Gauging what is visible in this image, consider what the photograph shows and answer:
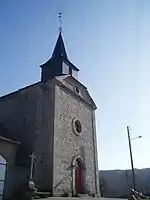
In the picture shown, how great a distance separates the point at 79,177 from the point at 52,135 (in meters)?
4.62

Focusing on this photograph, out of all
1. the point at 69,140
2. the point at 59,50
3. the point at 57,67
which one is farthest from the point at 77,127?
the point at 59,50

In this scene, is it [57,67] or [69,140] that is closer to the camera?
[69,140]

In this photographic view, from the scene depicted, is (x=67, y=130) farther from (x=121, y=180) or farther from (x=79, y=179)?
(x=121, y=180)

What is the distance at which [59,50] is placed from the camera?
23.7m

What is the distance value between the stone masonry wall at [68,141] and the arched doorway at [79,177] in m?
0.51

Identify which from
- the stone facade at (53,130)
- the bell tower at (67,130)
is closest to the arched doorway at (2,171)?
the stone facade at (53,130)

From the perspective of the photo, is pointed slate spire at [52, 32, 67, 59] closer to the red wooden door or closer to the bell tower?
the bell tower

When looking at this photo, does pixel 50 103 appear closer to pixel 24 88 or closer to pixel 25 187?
pixel 24 88

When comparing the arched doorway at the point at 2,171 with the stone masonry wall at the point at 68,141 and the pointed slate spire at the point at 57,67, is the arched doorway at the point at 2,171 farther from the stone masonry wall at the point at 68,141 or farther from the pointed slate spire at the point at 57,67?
the pointed slate spire at the point at 57,67

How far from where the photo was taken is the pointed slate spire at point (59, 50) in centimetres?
2210

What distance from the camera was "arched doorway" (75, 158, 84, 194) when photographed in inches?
719

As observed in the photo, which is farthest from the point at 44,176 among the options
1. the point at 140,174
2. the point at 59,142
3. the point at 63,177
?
the point at 140,174

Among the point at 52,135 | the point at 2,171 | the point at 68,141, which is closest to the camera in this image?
the point at 2,171

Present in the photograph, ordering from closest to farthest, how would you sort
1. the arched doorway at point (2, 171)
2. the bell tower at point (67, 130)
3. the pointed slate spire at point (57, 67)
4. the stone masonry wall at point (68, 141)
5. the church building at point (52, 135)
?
the arched doorway at point (2, 171) < the church building at point (52, 135) < the bell tower at point (67, 130) < the stone masonry wall at point (68, 141) < the pointed slate spire at point (57, 67)
